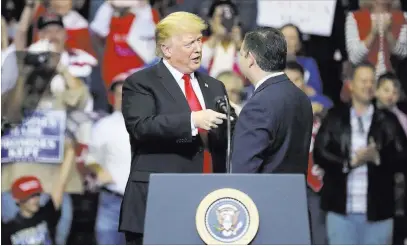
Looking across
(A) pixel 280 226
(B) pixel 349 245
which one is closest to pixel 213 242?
(A) pixel 280 226

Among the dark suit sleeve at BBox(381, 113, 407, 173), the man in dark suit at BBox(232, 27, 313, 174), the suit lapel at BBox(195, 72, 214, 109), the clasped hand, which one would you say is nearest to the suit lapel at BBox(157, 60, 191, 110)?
the suit lapel at BBox(195, 72, 214, 109)

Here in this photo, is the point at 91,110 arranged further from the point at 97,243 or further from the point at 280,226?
the point at 280,226

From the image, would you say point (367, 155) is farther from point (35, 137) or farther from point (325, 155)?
point (35, 137)

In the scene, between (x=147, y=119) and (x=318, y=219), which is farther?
(x=318, y=219)

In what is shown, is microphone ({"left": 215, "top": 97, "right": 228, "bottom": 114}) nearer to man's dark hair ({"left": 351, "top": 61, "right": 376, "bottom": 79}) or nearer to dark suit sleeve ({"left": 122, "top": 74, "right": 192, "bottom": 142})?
dark suit sleeve ({"left": 122, "top": 74, "right": 192, "bottom": 142})

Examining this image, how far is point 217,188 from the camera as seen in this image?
10.3 feet

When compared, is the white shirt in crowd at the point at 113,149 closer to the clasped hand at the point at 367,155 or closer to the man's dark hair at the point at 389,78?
the clasped hand at the point at 367,155

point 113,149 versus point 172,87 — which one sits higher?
point 172,87

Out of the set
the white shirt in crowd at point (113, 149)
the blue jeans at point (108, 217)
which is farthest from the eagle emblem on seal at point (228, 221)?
the blue jeans at point (108, 217)

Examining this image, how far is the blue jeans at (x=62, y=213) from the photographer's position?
23.2ft

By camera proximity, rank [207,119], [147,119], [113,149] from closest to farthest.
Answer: [207,119], [147,119], [113,149]

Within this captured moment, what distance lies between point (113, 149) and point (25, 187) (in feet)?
2.21

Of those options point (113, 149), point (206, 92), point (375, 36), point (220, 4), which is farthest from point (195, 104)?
point (375, 36)

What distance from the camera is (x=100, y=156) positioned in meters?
7.05
